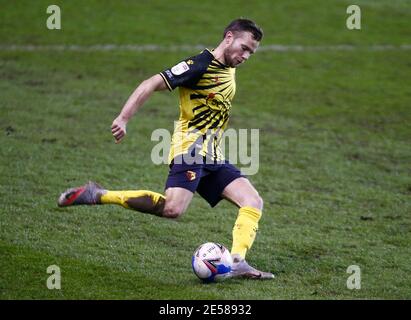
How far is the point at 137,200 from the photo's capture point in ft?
25.4

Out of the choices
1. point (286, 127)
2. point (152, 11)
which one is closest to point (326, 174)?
point (286, 127)

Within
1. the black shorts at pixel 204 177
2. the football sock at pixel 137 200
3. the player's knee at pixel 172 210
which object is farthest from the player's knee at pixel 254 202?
the football sock at pixel 137 200

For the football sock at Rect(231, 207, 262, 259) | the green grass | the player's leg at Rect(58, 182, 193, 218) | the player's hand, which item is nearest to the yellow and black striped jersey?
the player's leg at Rect(58, 182, 193, 218)

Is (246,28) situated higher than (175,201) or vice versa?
(246,28)

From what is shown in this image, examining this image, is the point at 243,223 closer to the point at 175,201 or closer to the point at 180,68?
the point at 175,201

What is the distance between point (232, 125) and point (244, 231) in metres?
7.85

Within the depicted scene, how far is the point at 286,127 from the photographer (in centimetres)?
1567

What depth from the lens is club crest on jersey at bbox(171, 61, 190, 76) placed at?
770 centimetres

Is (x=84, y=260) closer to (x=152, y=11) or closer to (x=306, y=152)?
(x=306, y=152)

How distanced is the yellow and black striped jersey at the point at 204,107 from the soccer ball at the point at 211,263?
3.12ft

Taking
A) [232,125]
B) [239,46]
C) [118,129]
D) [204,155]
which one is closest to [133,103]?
[118,129]

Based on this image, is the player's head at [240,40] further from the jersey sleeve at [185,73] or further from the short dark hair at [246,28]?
the jersey sleeve at [185,73]

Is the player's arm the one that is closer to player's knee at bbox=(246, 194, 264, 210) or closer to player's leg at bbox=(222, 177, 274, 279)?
player's leg at bbox=(222, 177, 274, 279)

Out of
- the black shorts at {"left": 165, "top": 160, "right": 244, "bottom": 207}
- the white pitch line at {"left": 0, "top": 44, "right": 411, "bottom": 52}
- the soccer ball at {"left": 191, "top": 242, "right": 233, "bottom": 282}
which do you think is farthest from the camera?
the white pitch line at {"left": 0, "top": 44, "right": 411, "bottom": 52}
